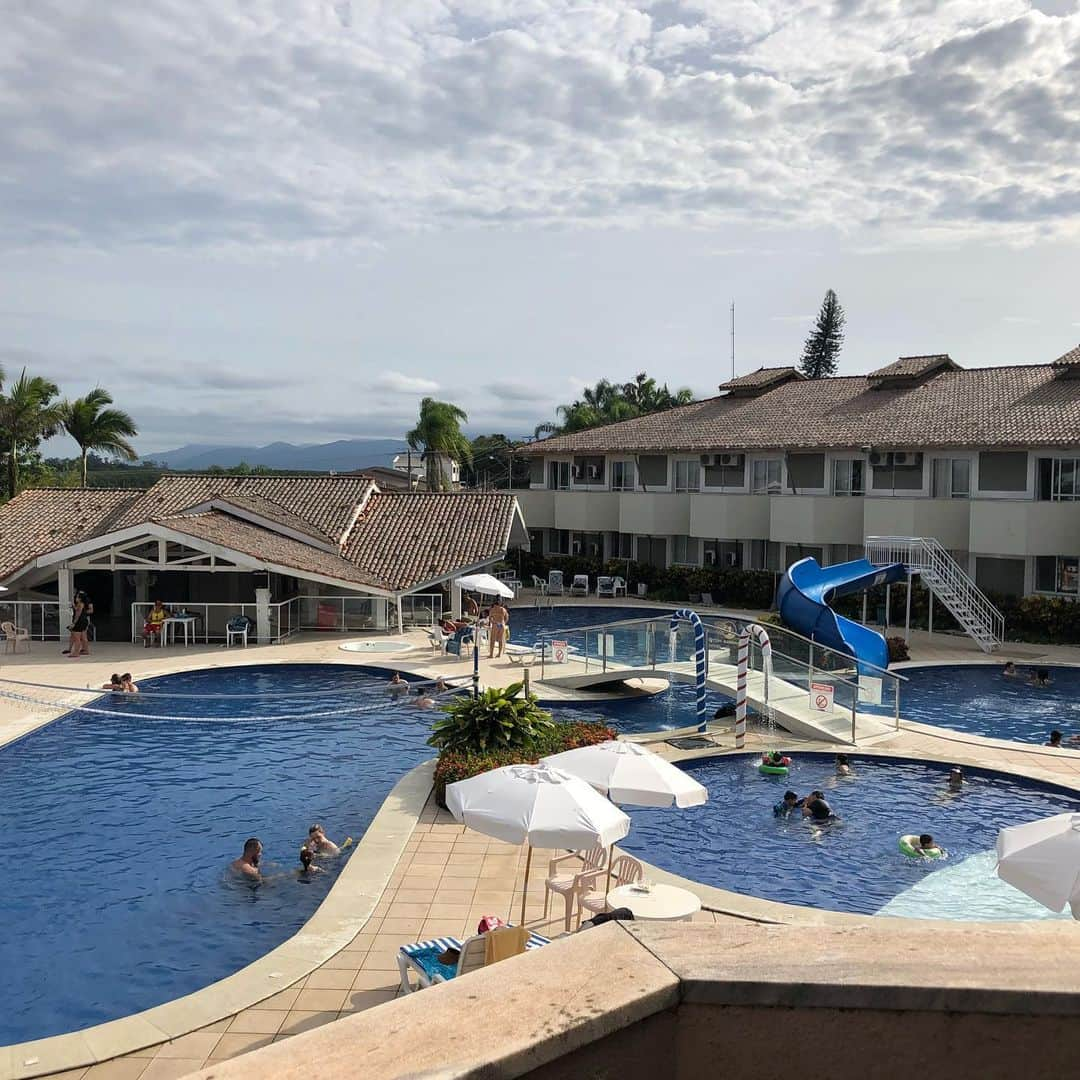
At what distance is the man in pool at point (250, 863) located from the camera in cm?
1327

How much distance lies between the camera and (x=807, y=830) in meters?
15.8

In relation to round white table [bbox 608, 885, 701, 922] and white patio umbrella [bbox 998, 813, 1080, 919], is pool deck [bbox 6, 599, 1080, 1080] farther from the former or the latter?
Result: white patio umbrella [bbox 998, 813, 1080, 919]

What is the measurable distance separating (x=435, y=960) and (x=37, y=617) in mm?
25156

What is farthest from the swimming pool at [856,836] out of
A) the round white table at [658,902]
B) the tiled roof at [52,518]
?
the tiled roof at [52,518]

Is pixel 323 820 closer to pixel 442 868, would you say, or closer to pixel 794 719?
pixel 442 868

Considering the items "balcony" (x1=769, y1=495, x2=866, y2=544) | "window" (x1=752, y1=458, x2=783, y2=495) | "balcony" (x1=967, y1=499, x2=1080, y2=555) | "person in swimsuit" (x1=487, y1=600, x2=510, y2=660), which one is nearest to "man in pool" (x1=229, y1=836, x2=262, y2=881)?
"person in swimsuit" (x1=487, y1=600, x2=510, y2=660)

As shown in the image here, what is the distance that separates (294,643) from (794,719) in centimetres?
1542

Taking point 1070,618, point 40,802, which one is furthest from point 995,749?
point 40,802

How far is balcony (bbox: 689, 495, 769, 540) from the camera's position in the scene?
3962 centimetres

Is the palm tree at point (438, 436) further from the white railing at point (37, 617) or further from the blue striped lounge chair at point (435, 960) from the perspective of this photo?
the blue striped lounge chair at point (435, 960)

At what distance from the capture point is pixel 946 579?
1309 inches

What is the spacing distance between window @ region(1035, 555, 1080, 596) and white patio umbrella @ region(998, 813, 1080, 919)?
25.0m

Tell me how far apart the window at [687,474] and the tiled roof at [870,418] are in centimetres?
105

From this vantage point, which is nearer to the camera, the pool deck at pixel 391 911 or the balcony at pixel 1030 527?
the pool deck at pixel 391 911
